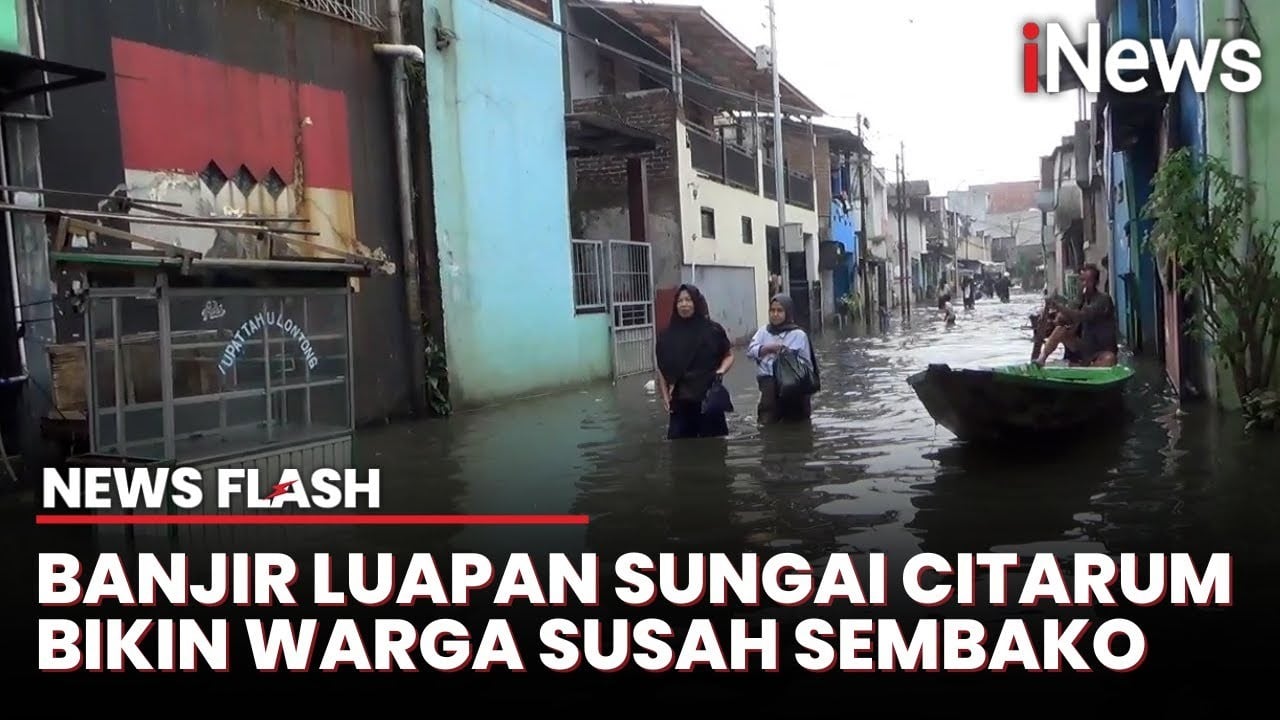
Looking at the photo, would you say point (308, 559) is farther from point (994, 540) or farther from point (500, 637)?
point (994, 540)

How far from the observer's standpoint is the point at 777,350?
9.80 meters

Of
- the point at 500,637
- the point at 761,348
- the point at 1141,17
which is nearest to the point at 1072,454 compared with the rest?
the point at 761,348

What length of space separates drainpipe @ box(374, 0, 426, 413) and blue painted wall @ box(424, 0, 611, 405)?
44 cm

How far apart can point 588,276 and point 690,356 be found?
9.16 metres

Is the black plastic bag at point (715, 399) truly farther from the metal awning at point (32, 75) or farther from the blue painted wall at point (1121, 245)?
the blue painted wall at point (1121, 245)

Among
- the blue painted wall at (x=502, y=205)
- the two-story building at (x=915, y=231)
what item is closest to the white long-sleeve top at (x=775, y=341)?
the blue painted wall at (x=502, y=205)

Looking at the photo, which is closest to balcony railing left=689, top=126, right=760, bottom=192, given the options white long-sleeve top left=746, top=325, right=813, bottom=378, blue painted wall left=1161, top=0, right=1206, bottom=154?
blue painted wall left=1161, top=0, right=1206, bottom=154

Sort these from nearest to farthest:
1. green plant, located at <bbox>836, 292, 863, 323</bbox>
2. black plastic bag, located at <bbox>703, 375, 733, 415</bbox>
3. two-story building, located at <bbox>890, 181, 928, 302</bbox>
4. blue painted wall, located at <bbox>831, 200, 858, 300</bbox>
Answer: black plastic bag, located at <bbox>703, 375, 733, 415</bbox> → green plant, located at <bbox>836, 292, 863, 323</bbox> → blue painted wall, located at <bbox>831, 200, 858, 300</bbox> → two-story building, located at <bbox>890, 181, 928, 302</bbox>

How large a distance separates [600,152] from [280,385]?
12.8 meters

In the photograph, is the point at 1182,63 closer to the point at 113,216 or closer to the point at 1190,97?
the point at 1190,97

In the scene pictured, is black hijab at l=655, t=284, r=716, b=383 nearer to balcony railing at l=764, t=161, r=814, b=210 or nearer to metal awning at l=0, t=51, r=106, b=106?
metal awning at l=0, t=51, r=106, b=106

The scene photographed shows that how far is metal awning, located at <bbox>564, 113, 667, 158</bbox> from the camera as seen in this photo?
55.6ft

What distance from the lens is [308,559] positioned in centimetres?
615

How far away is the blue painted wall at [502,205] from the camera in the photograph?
539 inches
